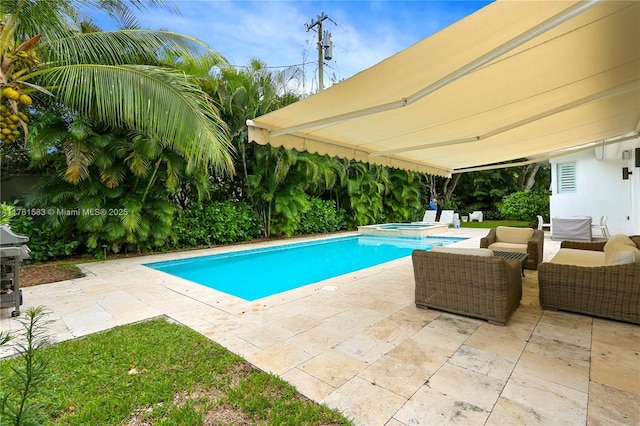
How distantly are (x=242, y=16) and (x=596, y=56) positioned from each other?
10.7 m

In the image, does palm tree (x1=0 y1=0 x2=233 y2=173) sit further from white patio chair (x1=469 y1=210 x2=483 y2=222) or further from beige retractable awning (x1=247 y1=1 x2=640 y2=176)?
white patio chair (x1=469 y1=210 x2=483 y2=222)

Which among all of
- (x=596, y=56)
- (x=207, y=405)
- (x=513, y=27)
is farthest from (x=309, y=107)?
(x=207, y=405)

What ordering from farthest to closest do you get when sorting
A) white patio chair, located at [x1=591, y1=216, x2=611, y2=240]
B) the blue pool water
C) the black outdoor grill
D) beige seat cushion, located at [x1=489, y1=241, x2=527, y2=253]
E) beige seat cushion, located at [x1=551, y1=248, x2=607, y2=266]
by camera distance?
white patio chair, located at [x1=591, y1=216, x2=611, y2=240], the blue pool water, beige seat cushion, located at [x1=489, y1=241, x2=527, y2=253], beige seat cushion, located at [x1=551, y1=248, x2=607, y2=266], the black outdoor grill

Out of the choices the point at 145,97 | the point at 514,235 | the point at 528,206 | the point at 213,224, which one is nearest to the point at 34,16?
the point at 145,97

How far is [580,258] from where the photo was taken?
720 centimetres

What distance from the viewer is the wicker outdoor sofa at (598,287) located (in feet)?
16.7

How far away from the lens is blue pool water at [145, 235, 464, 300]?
9.72 meters

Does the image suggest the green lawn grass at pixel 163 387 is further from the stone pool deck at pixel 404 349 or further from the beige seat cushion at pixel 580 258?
the beige seat cushion at pixel 580 258

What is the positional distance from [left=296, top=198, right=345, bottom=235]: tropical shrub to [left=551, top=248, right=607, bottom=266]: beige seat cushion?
48.1 ft

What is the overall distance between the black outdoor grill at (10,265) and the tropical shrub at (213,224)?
842 centimetres

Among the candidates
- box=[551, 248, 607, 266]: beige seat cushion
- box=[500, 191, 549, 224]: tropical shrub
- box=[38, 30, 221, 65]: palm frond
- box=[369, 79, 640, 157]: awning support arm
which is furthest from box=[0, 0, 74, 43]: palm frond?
box=[500, 191, 549, 224]: tropical shrub

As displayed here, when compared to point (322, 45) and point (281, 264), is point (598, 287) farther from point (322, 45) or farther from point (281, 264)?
point (322, 45)

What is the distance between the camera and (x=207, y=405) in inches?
134

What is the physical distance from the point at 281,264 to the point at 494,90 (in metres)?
10.1
